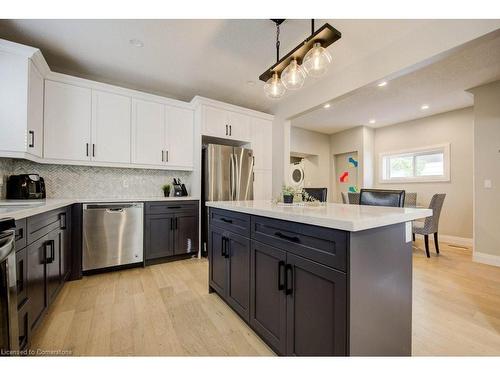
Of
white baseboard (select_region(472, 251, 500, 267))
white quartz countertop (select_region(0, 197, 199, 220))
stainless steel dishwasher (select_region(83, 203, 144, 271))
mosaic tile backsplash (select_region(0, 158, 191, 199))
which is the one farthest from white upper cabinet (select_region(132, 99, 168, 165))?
white baseboard (select_region(472, 251, 500, 267))

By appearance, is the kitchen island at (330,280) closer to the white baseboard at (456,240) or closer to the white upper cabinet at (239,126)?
the white upper cabinet at (239,126)

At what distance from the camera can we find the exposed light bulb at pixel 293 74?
5.94 feet

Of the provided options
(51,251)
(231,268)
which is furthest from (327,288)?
(51,251)

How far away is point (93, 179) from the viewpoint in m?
3.02

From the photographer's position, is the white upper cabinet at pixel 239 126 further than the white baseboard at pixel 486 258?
Yes

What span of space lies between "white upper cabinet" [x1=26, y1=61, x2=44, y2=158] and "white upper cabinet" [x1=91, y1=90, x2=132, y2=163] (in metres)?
0.49

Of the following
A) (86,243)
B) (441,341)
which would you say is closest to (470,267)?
(441,341)

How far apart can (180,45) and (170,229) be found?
225 cm

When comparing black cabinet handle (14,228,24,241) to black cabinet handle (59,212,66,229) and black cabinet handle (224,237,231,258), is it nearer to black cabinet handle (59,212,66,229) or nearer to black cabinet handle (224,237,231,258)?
black cabinet handle (59,212,66,229)

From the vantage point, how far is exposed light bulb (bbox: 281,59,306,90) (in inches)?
71.2

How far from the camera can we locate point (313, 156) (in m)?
6.39

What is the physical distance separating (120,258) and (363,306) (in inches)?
108

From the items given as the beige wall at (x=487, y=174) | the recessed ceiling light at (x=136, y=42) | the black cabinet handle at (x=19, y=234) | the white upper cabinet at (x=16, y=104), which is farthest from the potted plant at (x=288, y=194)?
the beige wall at (x=487, y=174)

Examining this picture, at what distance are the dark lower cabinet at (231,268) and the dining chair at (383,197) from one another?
1.25 metres
